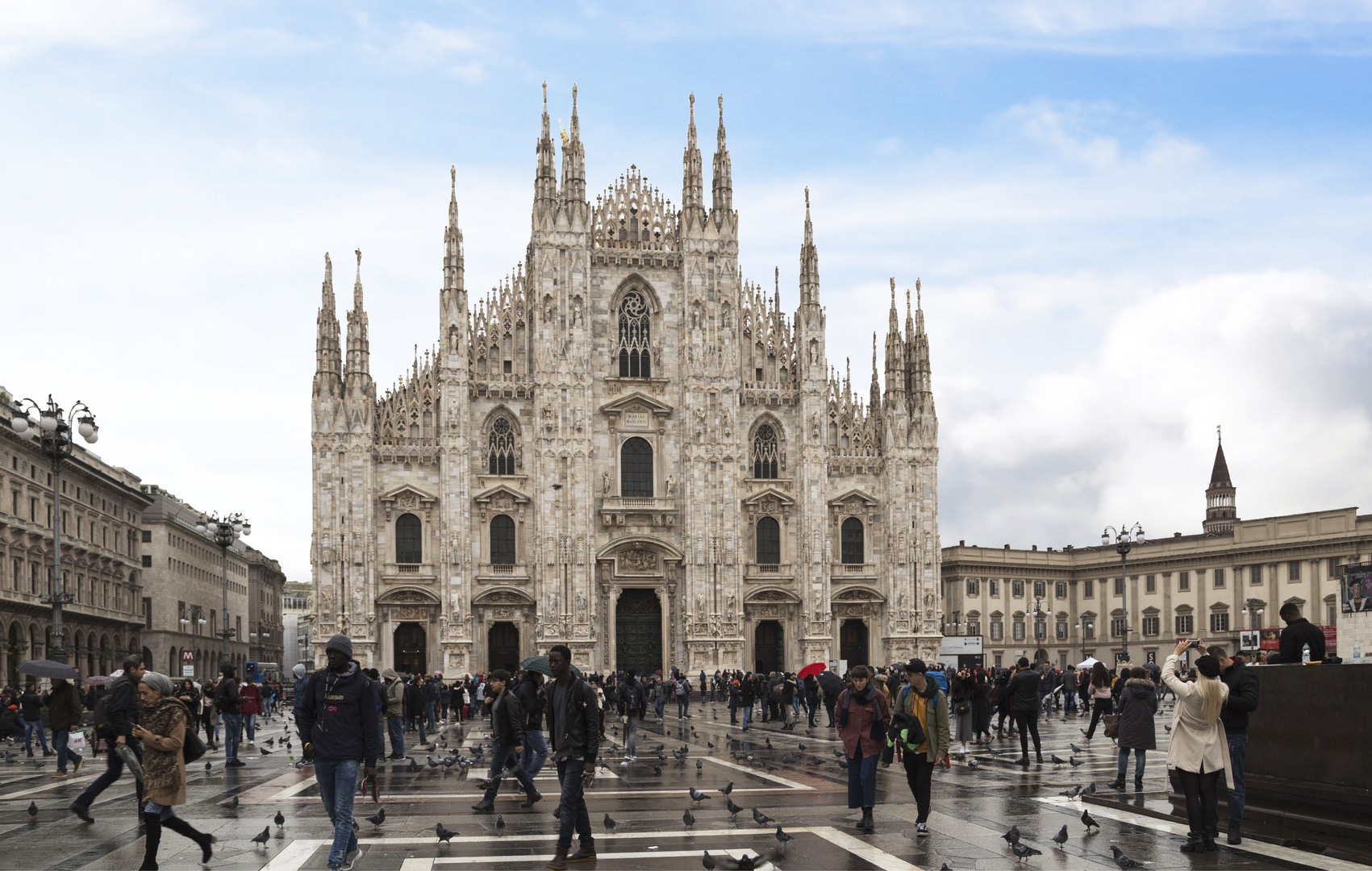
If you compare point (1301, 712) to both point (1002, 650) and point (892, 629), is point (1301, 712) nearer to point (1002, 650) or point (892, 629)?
point (892, 629)

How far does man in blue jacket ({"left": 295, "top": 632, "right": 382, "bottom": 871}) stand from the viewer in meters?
11.0

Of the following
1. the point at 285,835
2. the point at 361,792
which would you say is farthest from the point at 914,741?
the point at 361,792

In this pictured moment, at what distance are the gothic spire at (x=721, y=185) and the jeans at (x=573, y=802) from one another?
47.2m

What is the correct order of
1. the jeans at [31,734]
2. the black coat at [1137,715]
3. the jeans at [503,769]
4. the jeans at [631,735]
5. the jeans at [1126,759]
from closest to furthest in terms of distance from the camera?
the jeans at [503,769] < the jeans at [1126,759] < the black coat at [1137,715] < the jeans at [631,735] < the jeans at [31,734]

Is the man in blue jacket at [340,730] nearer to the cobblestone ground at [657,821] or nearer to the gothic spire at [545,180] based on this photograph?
the cobblestone ground at [657,821]

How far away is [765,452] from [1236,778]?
45672mm

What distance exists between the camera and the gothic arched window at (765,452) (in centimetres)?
5822

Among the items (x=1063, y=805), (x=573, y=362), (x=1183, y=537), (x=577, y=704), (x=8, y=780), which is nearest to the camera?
(x=577, y=704)

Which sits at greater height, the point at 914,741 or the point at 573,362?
the point at 573,362

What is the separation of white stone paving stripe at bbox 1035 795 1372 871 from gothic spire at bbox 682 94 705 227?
4361 cm

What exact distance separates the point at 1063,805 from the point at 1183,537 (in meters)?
76.1

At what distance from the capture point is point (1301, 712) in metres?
13.9

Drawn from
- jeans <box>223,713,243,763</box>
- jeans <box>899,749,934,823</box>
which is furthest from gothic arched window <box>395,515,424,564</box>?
jeans <box>899,749,934,823</box>

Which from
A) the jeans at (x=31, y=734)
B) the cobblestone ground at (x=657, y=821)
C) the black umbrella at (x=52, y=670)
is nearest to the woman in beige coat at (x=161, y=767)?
the cobblestone ground at (x=657, y=821)
